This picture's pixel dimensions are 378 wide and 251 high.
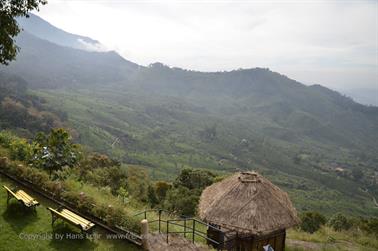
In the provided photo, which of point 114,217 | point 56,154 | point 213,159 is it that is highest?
point 56,154

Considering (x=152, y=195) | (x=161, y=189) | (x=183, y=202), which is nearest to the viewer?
(x=183, y=202)

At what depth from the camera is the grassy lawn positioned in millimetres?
10570

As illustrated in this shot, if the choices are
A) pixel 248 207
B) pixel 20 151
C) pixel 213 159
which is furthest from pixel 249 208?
pixel 213 159

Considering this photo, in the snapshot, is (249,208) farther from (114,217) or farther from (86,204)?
(86,204)

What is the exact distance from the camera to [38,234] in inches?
440

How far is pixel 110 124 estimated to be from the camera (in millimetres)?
179000

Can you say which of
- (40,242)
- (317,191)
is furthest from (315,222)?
(317,191)

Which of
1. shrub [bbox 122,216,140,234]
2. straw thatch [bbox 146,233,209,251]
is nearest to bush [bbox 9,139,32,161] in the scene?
shrub [bbox 122,216,140,234]

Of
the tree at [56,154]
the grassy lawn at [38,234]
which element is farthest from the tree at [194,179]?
the grassy lawn at [38,234]

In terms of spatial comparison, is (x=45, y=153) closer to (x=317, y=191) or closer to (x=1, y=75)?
(x=317, y=191)

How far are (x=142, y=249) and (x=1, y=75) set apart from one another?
575 feet

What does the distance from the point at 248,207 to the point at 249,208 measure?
84 mm

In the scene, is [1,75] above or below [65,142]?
above

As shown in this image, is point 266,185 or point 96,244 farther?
point 266,185
